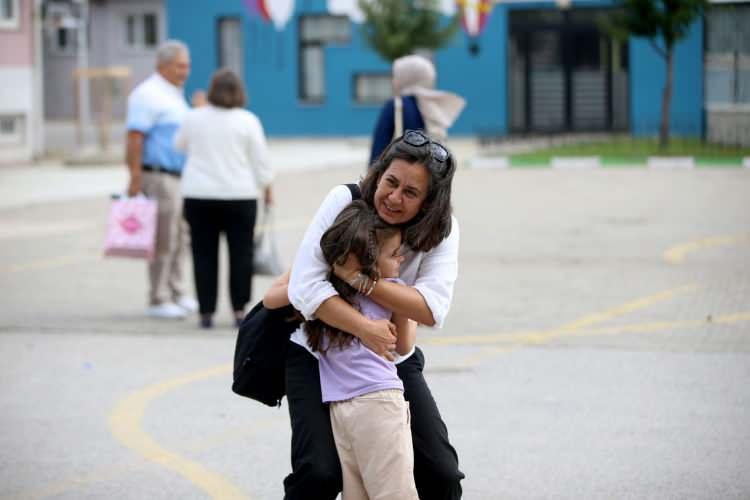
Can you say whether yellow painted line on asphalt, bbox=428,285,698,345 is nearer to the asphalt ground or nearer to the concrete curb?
the asphalt ground

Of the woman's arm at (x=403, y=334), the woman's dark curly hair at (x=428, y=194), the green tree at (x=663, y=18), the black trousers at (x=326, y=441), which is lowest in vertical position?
the black trousers at (x=326, y=441)

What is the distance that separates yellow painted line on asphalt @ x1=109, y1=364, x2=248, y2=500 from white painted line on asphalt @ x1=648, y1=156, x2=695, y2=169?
17.3 m

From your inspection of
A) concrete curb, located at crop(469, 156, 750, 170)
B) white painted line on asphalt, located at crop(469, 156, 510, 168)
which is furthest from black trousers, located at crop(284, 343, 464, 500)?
white painted line on asphalt, located at crop(469, 156, 510, 168)

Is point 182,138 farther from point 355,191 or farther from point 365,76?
point 365,76

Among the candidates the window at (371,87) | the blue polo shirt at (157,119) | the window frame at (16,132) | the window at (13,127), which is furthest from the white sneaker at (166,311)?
the window at (371,87)

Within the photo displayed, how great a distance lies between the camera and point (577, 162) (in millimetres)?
25938

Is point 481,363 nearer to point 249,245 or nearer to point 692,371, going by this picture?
point 692,371

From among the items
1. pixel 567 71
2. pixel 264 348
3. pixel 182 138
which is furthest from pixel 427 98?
pixel 567 71

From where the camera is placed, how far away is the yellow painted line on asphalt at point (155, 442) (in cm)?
592

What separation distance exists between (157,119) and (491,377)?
3.24m

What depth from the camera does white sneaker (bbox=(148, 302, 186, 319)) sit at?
10.1 metres

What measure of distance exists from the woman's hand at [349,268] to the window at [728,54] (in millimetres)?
29347

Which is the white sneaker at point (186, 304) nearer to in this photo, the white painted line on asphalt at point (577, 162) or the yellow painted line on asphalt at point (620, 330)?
the yellow painted line on asphalt at point (620, 330)

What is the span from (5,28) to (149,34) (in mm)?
19854
